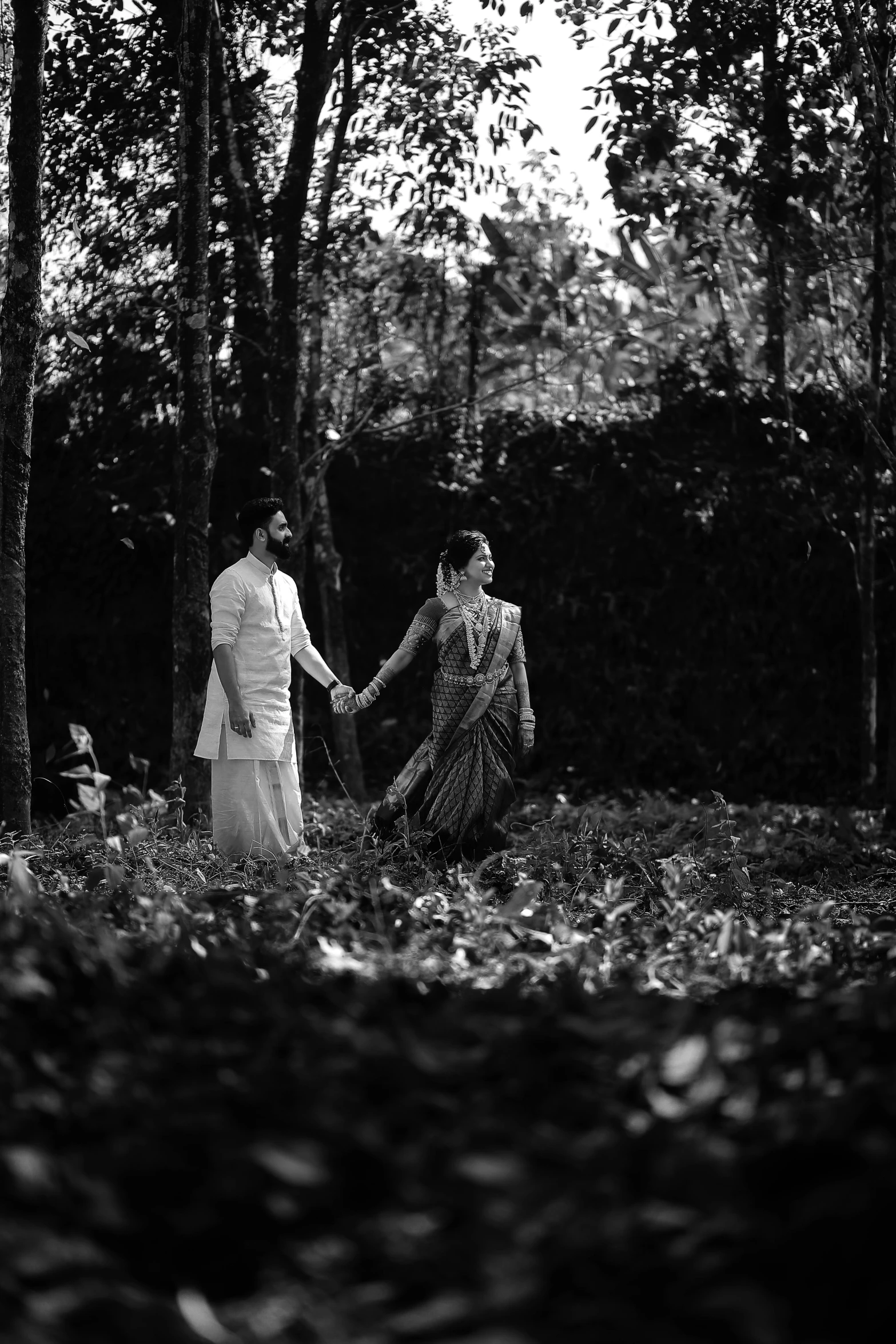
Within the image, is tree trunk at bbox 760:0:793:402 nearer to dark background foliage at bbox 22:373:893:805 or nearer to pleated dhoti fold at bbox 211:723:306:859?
dark background foliage at bbox 22:373:893:805

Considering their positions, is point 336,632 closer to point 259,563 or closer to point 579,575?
point 579,575

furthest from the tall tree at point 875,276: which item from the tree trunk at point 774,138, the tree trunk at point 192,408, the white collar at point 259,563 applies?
the white collar at point 259,563

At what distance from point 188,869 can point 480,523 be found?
5.60 meters

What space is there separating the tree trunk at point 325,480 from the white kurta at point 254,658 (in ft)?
9.55

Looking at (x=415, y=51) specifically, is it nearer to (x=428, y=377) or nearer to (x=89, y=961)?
(x=428, y=377)

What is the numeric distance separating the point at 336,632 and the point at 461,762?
140 inches

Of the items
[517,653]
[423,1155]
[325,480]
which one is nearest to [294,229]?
[325,480]

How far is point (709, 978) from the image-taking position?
152 inches

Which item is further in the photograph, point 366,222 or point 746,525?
point 746,525

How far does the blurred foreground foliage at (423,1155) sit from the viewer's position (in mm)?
1712

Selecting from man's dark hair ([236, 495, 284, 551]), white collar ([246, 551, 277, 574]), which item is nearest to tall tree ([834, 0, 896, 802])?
man's dark hair ([236, 495, 284, 551])

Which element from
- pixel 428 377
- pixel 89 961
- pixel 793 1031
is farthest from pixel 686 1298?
pixel 428 377

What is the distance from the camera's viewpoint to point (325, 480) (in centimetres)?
1098

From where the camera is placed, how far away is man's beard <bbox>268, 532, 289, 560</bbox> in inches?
271
